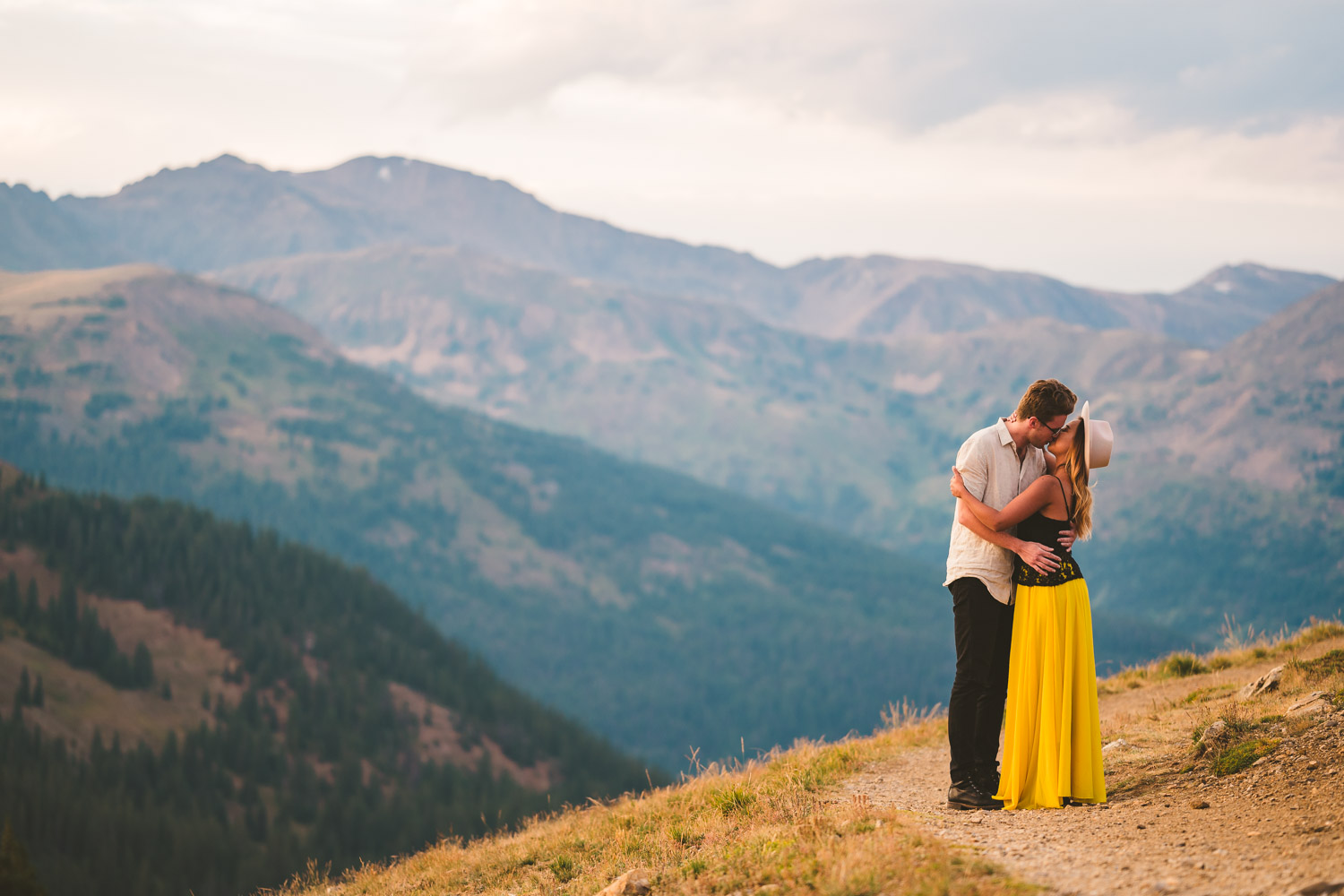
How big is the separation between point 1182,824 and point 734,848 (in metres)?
3.76

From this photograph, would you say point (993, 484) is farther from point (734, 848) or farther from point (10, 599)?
point (10, 599)

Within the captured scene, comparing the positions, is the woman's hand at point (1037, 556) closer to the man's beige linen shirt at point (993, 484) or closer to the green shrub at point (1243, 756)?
the man's beige linen shirt at point (993, 484)

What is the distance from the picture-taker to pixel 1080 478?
9242 millimetres

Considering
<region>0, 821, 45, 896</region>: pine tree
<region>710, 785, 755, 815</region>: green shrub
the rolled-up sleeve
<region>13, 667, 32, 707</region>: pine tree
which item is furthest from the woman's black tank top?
→ <region>13, 667, 32, 707</region>: pine tree

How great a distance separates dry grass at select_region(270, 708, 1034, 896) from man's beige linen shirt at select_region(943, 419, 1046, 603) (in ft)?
7.61

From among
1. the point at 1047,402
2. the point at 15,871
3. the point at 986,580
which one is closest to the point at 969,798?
the point at 986,580

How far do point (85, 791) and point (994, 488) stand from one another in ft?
348

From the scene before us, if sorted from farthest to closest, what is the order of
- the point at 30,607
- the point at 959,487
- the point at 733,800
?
the point at 30,607
the point at 733,800
the point at 959,487

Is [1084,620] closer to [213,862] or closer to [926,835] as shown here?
[926,835]

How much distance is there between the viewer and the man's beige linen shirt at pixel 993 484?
9.43 m

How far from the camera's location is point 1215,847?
7488mm

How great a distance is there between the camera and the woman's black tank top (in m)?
9.34

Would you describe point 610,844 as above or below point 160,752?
above

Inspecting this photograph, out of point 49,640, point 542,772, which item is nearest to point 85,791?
point 49,640
